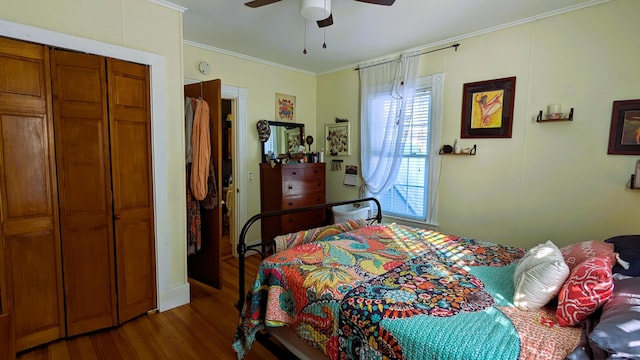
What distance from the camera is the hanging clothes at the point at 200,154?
9.62 feet

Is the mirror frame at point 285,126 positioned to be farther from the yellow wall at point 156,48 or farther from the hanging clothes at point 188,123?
the yellow wall at point 156,48

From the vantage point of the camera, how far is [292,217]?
3.99m

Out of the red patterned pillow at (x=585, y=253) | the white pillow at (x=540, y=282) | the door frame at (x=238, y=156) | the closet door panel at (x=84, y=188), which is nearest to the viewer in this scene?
the white pillow at (x=540, y=282)

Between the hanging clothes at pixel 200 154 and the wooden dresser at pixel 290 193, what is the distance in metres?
1.09

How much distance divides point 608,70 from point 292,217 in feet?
11.2

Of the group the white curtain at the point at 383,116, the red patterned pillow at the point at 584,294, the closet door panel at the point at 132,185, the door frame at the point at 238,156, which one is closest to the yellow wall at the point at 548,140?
the white curtain at the point at 383,116

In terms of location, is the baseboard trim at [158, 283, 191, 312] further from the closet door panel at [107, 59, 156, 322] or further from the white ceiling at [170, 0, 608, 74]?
the white ceiling at [170, 0, 608, 74]

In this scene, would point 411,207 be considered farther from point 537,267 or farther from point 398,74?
point 537,267

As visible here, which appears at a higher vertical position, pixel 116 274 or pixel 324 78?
pixel 324 78

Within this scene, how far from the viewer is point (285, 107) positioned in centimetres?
440

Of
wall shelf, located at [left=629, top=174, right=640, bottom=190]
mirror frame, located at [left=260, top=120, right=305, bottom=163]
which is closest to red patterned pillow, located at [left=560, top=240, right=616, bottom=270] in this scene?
wall shelf, located at [left=629, top=174, right=640, bottom=190]

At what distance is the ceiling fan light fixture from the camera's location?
2082 mm

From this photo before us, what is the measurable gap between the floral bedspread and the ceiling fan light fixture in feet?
5.44

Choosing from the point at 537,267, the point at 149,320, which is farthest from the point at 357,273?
the point at 149,320
